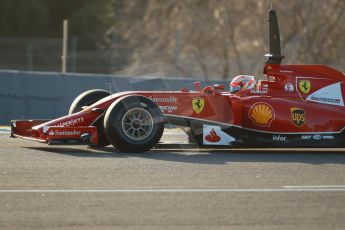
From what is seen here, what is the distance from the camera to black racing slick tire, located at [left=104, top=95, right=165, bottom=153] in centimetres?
986

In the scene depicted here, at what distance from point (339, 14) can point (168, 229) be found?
65.8 feet

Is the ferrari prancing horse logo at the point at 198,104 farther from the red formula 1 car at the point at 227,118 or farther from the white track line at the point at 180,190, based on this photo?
the white track line at the point at 180,190

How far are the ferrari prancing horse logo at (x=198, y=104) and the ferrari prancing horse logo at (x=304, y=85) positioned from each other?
4.57 ft

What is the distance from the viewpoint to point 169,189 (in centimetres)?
768

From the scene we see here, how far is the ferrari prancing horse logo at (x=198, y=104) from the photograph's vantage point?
34.1 feet

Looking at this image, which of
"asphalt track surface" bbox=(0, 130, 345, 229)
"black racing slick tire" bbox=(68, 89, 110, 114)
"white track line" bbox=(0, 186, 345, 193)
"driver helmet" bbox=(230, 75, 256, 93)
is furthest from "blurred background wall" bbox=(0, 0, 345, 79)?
"white track line" bbox=(0, 186, 345, 193)

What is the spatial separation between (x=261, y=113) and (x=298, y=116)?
19.0 inches

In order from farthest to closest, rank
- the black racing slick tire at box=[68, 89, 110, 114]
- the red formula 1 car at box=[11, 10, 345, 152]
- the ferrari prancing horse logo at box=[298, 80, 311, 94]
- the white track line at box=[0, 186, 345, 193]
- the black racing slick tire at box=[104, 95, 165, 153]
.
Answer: the black racing slick tire at box=[68, 89, 110, 114] → the ferrari prancing horse logo at box=[298, 80, 311, 94] → the red formula 1 car at box=[11, 10, 345, 152] → the black racing slick tire at box=[104, 95, 165, 153] → the white track line at box=[0, 186, 345, 193]

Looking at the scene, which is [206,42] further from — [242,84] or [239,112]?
[239,112]

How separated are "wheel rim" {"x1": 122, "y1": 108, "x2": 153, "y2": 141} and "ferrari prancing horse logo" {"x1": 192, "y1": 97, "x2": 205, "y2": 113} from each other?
0.69 meters

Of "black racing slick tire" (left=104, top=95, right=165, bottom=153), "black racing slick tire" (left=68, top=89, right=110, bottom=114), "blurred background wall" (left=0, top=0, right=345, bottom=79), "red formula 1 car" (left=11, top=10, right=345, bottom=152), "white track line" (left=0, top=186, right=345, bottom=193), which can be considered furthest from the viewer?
"blurred background wall" (left=0, top=0, right=345, bottom=79)

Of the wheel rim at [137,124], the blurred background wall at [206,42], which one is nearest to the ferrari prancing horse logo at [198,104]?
the wheel rim at [137,124]

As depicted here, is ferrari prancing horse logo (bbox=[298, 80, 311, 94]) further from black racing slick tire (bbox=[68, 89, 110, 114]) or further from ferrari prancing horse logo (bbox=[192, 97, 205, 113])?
black racing slick tire (bbox=[68, 89, 110, 114])

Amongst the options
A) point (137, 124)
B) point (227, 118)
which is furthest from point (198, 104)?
point (137, 124)
